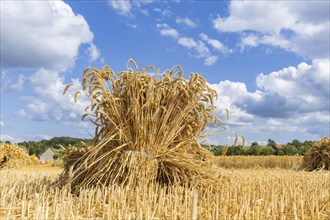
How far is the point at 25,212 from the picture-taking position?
3252 mm

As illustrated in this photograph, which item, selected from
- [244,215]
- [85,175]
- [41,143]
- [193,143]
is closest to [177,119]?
[193,143]

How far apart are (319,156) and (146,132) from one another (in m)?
9.37

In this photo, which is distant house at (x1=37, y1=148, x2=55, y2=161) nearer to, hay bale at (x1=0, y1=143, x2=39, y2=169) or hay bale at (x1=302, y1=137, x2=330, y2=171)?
hay bale at (x1=0, y1=143, x2=39, y2=169)

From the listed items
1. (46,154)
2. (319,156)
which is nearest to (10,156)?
(319,156)

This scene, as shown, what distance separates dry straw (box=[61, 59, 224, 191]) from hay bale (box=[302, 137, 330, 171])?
8.34 meters

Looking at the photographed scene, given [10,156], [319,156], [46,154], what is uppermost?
[319,156]

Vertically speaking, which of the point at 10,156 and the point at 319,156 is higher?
the point at 319,156

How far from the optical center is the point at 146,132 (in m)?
4.18

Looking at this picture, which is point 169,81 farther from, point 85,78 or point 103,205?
point 103,205

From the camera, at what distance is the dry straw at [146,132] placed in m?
4.16

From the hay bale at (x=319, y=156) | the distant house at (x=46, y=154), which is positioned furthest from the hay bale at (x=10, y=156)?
the distant house at (x=46, y=154)

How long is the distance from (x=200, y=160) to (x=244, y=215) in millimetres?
1681

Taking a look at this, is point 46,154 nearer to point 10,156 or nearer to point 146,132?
point 10,156

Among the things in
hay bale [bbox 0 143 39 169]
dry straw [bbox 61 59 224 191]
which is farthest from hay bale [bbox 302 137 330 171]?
hay bale [bbox 0 143 39 169]
